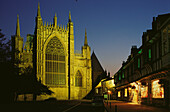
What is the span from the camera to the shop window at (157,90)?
2327 cm

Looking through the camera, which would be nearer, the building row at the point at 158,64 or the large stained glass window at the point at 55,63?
the building row at the point at 158,64

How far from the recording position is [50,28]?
243 ft

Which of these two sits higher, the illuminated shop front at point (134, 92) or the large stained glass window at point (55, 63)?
the large stained glass window at point (55, 63)

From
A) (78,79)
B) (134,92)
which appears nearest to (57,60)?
(78,79)

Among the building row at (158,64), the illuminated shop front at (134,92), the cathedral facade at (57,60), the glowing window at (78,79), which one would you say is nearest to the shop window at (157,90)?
the building row at (158,64)

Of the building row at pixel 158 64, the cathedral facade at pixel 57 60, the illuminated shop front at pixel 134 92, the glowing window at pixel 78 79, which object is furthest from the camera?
the glowing window at pixel 78 79

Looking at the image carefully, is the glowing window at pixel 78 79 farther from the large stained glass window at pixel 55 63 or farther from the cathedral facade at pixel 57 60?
the large stained glass window at pixel 55 63

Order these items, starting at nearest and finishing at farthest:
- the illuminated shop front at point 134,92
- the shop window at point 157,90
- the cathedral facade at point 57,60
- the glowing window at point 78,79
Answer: the shop window at point 157,90 < the illuminated shop front at point 134,92 < the cathedral facade at point 57,60 < the glowing window at point 78,79

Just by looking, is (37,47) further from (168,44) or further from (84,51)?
(168,44)

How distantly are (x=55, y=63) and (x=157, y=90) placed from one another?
50.4 metres

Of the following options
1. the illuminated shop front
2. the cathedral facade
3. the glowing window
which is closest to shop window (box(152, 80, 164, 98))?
the illuminated shop front

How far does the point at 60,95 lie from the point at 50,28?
69.6 feet

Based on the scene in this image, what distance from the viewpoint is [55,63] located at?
237 ft

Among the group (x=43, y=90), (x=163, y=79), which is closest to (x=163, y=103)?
(x=163, y=79)
